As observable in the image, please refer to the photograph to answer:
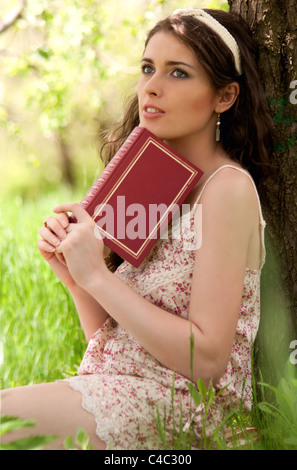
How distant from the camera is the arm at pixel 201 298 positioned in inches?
67.6

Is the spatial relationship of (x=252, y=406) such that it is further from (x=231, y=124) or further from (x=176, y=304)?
(x=231, y=124)

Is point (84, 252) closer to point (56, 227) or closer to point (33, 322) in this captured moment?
point (56, 227)

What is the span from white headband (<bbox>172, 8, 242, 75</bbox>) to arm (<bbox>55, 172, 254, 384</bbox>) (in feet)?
1.59

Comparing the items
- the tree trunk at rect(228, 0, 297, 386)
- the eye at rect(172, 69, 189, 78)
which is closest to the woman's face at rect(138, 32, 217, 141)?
the eye at rect(172, 69, 189, 78)

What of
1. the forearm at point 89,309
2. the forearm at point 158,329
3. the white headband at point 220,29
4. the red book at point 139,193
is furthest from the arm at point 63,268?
the white headband at point 220,29

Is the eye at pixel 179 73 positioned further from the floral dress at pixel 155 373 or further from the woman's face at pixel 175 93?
the floral dress at pixel 155 373

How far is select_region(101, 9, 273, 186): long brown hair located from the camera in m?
1.95

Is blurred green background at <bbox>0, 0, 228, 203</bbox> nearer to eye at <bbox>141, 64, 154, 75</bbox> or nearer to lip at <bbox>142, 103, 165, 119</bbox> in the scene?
eye at <bbox>141, 64, 154, 75</bbox>

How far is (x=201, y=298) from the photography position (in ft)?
5.67

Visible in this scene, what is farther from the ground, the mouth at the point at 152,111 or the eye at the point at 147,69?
the eye at the point at 147,69

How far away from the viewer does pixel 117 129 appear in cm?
241

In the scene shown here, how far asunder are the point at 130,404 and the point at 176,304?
0.32 metres

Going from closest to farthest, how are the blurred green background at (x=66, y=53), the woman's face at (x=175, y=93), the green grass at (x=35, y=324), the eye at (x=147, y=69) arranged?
the woman's face at (x=175, y=93) < the eye at (x=147, y=69) < the green grass at (x=35, y=324) < the blurred green background at (x=66, y=53)
